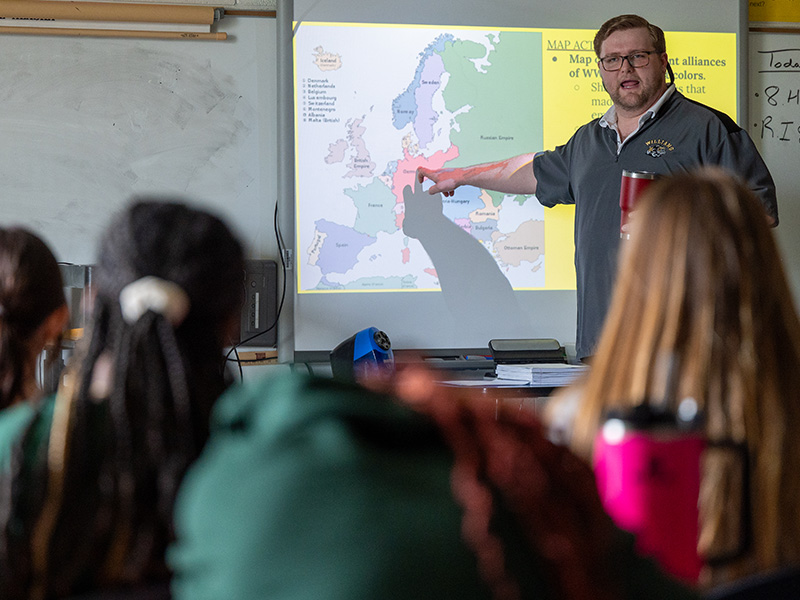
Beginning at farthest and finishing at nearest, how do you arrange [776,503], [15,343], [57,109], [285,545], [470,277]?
[470,277]
[57,109]
[15,343]
[776,503]
[285,545]

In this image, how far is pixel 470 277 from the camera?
316 centimetres

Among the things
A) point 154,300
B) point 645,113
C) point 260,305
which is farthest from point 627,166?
point 154,300

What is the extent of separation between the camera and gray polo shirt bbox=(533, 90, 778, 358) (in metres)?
2.82

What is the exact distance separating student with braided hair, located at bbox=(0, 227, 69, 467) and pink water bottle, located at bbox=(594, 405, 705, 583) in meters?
1.00

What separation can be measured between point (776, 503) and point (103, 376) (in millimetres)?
741

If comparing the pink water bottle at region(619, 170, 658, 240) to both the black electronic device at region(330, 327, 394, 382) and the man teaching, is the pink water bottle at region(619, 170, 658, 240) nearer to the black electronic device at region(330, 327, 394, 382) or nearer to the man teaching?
the man teaching

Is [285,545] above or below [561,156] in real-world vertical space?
below

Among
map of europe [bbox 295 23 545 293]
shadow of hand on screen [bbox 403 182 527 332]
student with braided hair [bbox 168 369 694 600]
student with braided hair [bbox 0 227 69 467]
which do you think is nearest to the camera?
student with braided hair [bbox 168 369 694 600]

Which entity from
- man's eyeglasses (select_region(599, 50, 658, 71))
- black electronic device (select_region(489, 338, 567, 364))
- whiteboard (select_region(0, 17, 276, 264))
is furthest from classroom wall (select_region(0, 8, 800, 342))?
man's eyeglasses (select_region(599, 50, 658, 71))

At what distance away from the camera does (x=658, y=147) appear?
2.85 metres

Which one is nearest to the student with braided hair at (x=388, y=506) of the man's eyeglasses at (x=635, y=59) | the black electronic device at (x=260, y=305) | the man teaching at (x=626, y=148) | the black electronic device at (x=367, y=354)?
the black electronic device at (x=367, y=354)

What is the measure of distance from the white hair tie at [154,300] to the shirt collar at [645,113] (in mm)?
2348

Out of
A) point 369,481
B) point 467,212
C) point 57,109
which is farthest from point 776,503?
point 57,109

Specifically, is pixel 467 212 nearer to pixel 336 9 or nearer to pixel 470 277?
pixel 470 277
